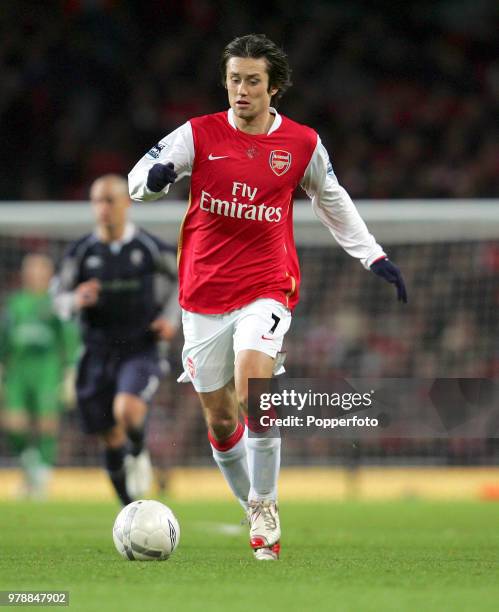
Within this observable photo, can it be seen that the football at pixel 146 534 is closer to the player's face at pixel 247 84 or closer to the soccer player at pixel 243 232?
the soccer player at pixel 243 232

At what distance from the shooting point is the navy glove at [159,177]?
569cm

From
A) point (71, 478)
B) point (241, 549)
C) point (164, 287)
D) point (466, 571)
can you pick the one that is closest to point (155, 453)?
point (71, 478)

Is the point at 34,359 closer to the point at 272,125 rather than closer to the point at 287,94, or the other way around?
the point at 287,94

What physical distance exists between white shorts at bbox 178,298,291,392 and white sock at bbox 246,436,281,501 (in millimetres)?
392

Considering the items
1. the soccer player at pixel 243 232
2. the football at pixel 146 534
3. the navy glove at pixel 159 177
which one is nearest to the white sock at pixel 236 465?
→ the soccer player at pixel 243 232

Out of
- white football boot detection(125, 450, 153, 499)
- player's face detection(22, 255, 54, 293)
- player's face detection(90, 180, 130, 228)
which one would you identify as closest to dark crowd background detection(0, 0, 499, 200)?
player's face detection(22, 255, 54, 293)

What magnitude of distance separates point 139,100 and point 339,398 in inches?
547

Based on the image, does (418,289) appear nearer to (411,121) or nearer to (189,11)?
(411,121)

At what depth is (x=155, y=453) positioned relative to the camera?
13969mm

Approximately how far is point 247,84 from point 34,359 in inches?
328

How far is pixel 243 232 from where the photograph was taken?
6160mm

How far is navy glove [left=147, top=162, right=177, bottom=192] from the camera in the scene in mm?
5691

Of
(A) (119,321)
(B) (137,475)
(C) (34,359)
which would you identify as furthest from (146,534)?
(C) (34,359)

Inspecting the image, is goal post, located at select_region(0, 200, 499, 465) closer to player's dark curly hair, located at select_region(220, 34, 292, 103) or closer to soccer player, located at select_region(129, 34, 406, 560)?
soccer player, located at select_region(129, 34, 406, 560)
